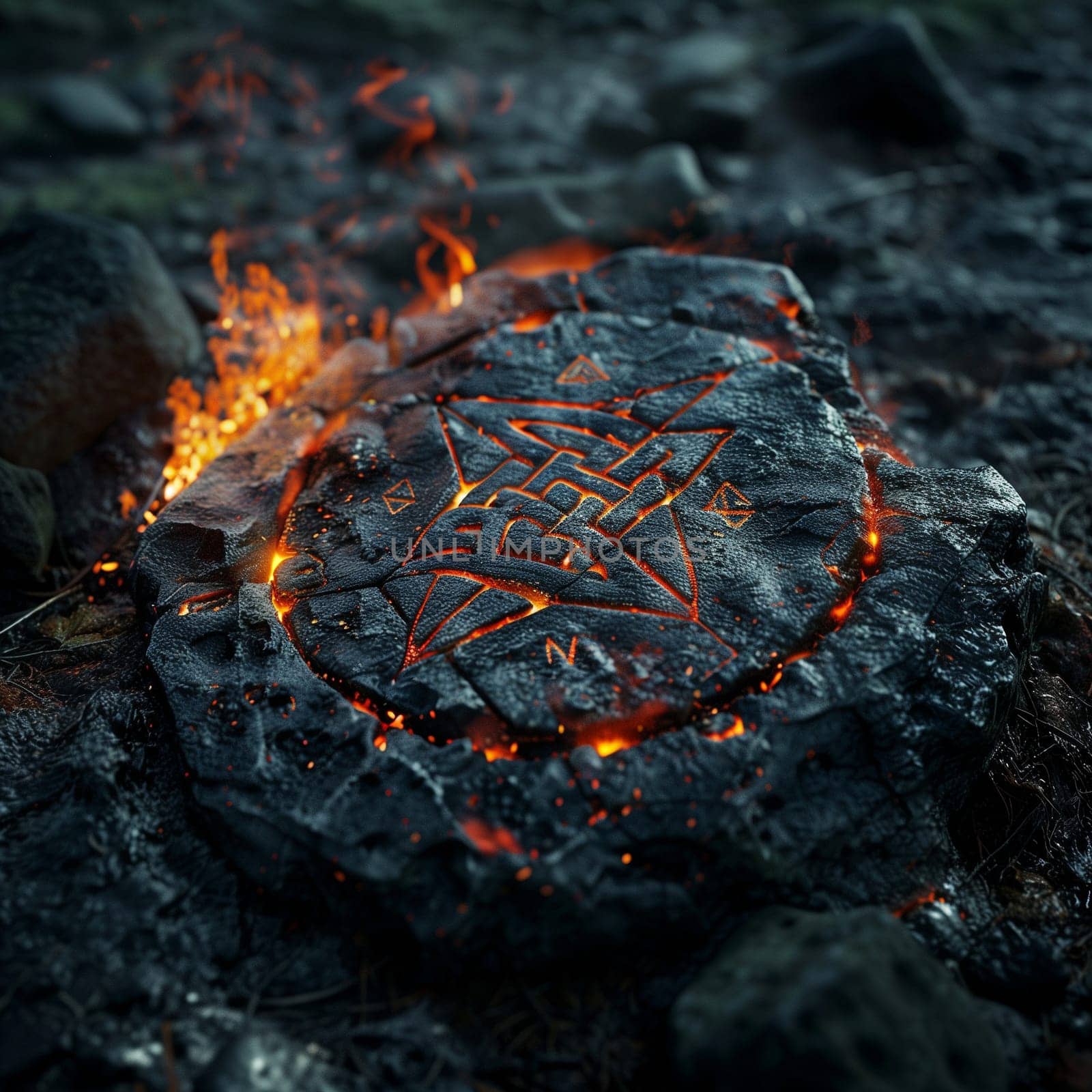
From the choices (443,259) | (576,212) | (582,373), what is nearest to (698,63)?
(576,212)

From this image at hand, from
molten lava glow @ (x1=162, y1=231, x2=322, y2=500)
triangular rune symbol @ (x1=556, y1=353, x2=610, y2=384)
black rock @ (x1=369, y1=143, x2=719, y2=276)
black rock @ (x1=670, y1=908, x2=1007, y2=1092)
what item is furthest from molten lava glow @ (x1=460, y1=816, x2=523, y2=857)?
black rock @ (x1=369, y1=143, x2=719, y2=276)

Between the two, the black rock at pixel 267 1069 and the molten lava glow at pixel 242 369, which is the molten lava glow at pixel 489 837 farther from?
the molten lava glow at pixel 242 369

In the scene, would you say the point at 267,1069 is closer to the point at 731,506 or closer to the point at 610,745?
the point at 610,745

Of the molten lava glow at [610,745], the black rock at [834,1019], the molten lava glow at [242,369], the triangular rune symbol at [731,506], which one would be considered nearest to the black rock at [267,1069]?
the black rock at [834,1019]

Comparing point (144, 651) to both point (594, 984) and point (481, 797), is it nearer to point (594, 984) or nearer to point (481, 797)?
point (481, 797)

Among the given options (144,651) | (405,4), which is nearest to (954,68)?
(405,4)

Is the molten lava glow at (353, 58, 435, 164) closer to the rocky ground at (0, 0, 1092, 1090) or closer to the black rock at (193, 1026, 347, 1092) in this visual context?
the rocky ground at (0, 0, 1092, 1090)
